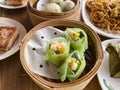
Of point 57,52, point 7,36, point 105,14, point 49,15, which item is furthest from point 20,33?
point 105,14

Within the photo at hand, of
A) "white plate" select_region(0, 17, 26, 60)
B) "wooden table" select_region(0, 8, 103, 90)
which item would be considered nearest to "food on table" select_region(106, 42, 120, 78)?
"wooden table" select_region(0, 8, 103, 90)

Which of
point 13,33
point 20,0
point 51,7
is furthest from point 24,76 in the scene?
point 20,0

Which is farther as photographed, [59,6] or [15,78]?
[59,6]

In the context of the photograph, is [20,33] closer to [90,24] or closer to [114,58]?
[90,24]

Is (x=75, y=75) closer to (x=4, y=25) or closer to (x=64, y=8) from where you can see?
(x=64, y=8)

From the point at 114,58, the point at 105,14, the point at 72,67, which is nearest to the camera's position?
the point at 72,67

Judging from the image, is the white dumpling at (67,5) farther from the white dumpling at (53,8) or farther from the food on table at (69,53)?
the food on table at (69,53)
